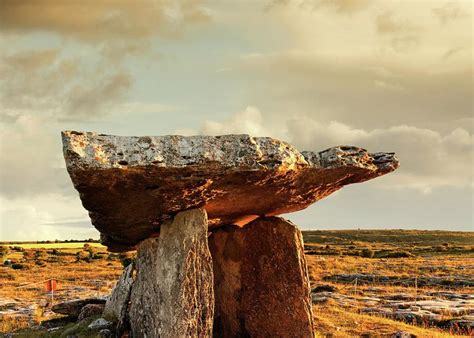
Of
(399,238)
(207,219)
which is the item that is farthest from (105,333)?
(399,238)

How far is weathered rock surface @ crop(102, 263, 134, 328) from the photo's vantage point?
566 inches

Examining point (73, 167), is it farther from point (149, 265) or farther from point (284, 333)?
point (284, 333)

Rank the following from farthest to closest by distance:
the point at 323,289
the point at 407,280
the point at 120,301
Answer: the point at 407,280 < the point at 323,289 < the point at 120,301

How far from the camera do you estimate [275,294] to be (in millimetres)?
14344

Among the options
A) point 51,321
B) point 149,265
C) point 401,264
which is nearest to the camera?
point 149,265

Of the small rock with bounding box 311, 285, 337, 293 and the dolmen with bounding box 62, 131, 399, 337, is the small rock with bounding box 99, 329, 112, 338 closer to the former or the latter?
the dolmen with bounding box 62, 131, 399, 337

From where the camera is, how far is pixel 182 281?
11234 millimetres

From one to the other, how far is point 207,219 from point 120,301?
4008 millimetres

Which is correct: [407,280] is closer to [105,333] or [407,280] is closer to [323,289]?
[323,289]

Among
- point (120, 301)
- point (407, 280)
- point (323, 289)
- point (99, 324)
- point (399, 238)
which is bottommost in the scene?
point (407, 280)

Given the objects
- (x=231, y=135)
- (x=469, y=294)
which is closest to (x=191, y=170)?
(x=231, y=135)

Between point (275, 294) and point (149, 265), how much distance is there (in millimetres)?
3300

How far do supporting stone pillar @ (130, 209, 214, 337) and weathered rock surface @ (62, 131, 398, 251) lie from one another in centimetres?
38

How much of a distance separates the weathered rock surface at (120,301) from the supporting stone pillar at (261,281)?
84.7 inches
